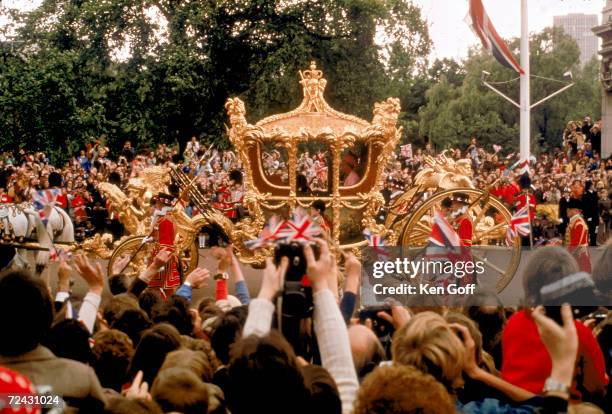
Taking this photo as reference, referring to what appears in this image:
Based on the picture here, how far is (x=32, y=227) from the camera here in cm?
1231

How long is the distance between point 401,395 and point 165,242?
10.2 m

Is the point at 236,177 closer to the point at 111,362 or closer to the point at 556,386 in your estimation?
the point at 111,362

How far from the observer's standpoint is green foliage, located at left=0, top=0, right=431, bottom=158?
30516 mm

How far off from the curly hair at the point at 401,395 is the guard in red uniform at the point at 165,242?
9384 mm

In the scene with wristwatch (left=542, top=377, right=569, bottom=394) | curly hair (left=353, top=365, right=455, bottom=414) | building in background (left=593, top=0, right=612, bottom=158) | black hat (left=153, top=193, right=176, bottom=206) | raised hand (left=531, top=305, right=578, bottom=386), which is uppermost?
building in background (left=593, top=0, right=612, bottom=158)

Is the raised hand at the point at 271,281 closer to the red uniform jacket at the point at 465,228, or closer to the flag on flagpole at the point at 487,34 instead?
the red uniform jacket at the point at 465,228

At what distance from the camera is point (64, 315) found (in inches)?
204

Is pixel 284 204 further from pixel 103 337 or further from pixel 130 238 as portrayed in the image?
pixel 103 337

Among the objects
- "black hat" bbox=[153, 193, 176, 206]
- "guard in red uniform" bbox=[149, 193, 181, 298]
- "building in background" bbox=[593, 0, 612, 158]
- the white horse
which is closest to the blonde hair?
the white horse

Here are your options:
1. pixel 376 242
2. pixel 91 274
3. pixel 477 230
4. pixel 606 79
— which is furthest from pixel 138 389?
pixel 606 79

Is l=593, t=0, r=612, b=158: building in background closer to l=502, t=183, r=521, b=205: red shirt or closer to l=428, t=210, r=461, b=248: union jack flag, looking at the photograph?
l=502, t=183, r=521, b=205: red shirt

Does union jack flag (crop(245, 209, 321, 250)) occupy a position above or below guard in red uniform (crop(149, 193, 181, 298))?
above

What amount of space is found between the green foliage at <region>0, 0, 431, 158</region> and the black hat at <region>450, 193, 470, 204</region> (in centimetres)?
1787

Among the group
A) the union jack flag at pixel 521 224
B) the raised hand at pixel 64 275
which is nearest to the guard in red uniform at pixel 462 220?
the union jack flag at pixel 521 224
